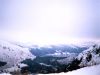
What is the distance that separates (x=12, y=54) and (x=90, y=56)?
889 mm

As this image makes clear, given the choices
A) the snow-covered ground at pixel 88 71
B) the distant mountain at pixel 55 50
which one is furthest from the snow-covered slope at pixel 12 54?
the snow-covered ground at pixel 88 71

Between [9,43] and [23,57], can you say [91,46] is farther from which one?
[9,43]

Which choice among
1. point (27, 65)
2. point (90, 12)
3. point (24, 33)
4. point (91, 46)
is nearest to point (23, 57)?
point (27, 65)

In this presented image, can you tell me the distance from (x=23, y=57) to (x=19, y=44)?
15cm

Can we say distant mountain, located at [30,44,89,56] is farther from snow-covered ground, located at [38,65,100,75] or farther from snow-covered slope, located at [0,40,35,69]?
snow-covered ground, located at [38,65,100,75]

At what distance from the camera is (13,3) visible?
2.29m

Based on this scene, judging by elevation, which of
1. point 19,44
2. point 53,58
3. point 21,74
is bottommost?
point 21,74

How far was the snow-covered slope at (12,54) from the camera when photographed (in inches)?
87.3

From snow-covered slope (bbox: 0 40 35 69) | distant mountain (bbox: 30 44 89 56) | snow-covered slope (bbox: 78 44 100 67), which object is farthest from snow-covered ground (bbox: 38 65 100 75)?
snow-covered slope (bbox: 0 40 35 69)

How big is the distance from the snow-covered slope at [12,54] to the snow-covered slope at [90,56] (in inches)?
22.3

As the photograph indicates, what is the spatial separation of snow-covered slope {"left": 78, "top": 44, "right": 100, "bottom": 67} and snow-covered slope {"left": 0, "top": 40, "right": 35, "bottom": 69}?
566 mm

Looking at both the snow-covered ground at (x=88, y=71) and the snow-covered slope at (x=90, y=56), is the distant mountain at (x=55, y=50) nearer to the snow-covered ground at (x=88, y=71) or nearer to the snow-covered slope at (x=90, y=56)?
the snow-covered slope at (x=90, y=56)

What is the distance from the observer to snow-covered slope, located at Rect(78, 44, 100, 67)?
7.61 ft

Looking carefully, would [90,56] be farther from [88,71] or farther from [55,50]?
[55,50]
